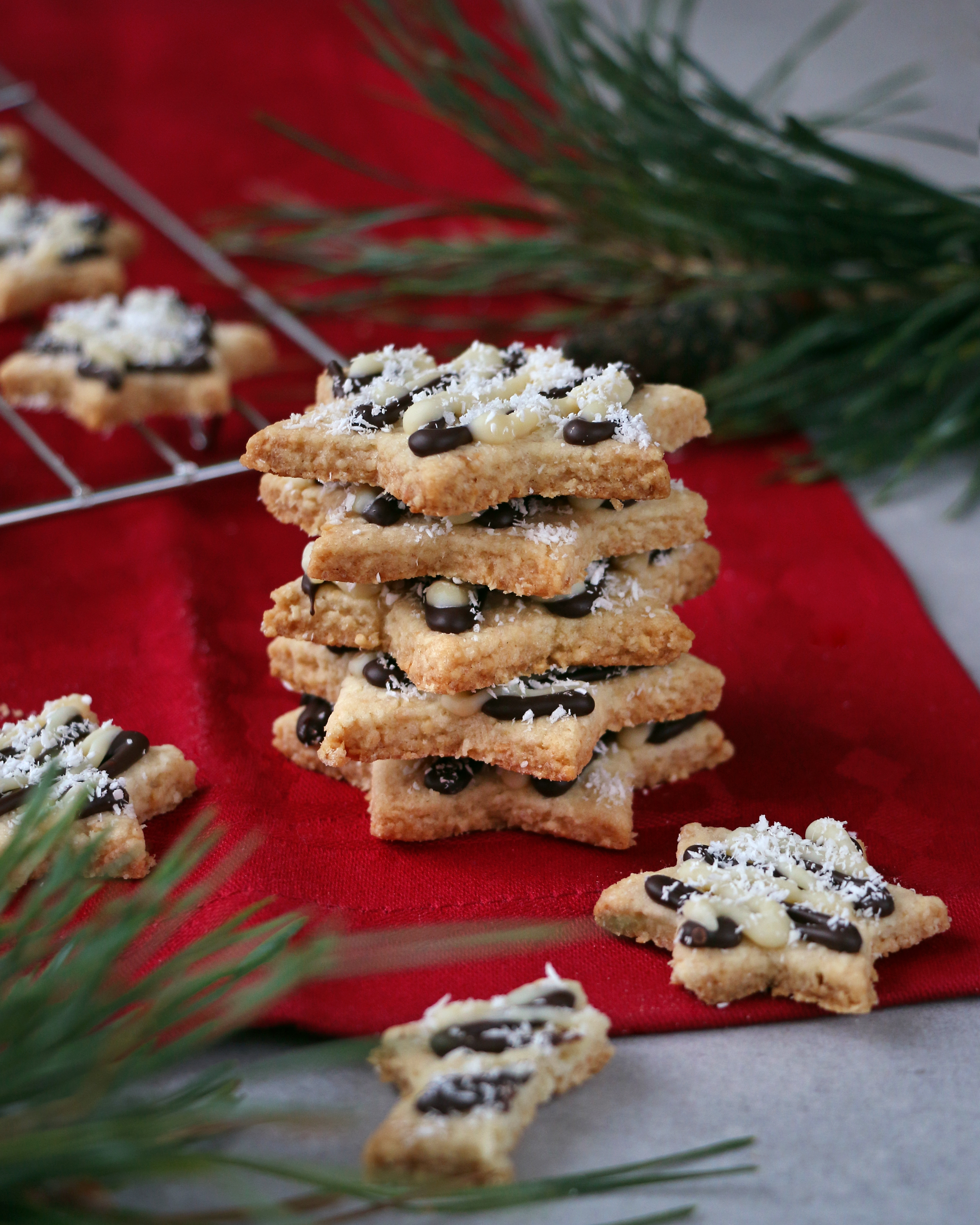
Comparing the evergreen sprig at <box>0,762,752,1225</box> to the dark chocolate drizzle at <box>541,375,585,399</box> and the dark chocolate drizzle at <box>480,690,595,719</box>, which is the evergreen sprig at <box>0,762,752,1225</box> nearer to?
the dark chocolate drizzle at <box>480,690,595,719</box>

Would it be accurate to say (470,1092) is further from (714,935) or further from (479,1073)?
(714,935)

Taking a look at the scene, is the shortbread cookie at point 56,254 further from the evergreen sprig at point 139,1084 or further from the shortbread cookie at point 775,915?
the shortbread cookie at point 775,915

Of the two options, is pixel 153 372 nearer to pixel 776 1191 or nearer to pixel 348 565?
pixel 348 565

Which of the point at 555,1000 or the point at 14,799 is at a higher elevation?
the point at 14,799

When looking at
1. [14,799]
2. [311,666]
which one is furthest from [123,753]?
[311,666]

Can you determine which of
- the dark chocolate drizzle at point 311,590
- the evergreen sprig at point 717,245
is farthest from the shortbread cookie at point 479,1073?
the evergreen sprig at point 717,245

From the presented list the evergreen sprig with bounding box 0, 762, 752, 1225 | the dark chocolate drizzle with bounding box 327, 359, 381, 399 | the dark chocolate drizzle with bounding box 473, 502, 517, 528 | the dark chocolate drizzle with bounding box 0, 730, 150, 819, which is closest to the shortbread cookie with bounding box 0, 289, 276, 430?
the dark chocolate drizzle with bounding box 327, 359, 381, 399
